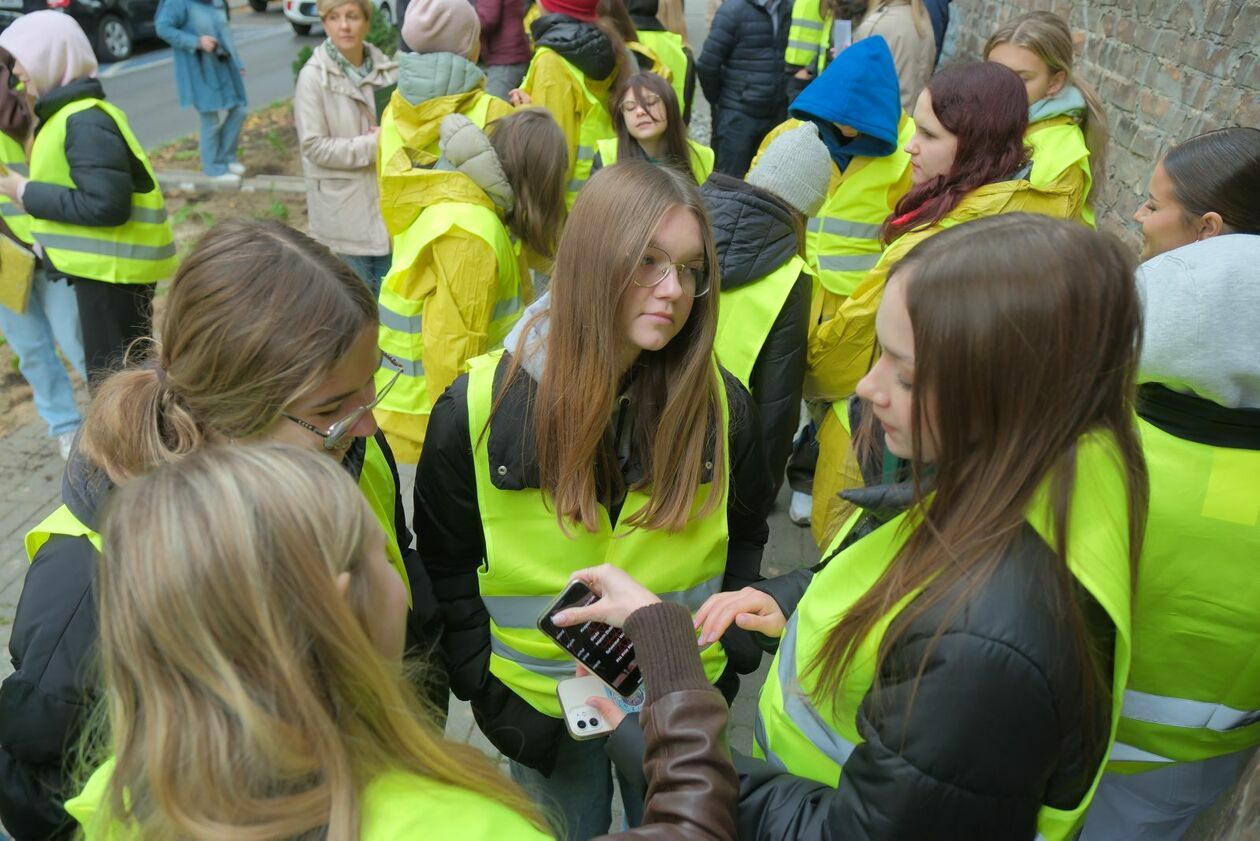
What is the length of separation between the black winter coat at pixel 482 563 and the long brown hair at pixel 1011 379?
87cm

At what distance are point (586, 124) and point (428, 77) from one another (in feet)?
4.60

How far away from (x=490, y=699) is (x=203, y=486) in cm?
122

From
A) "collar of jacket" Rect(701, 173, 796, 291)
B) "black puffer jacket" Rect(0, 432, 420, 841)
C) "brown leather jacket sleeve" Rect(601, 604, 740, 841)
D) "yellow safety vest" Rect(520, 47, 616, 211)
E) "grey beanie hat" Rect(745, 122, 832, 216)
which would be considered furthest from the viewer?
"yellow safety vest" Rect(520, 47, 616, 211)

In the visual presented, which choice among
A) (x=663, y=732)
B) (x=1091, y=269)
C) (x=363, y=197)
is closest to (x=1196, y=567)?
(x=1091, y=269)

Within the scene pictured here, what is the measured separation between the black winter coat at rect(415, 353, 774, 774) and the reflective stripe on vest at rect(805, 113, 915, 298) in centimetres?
156

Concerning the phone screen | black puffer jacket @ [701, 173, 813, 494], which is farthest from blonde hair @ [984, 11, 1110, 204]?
the phone screen

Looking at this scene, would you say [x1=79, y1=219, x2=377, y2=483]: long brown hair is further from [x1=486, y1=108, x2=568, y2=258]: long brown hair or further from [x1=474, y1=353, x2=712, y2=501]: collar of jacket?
[x1=486, y1=108, x2=568, y2=258]: long brown hair

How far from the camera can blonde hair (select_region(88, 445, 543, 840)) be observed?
1025mm

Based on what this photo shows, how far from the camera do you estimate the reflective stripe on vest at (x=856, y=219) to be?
3.51 metres

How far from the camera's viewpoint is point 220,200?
8.05 metres

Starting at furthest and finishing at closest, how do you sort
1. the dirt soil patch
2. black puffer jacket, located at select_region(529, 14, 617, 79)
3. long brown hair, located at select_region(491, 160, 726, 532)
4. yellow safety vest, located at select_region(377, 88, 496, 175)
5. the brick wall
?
1. the dirt soil patch
2. black puffer jacket, located at select_region(529, 14, 617, 79)
3. the brick wall
4. yellow safety vest, located at select_region(377, 88, 496, 175)
5. long brown hair, located at select_region(491, 160, 726, 532)

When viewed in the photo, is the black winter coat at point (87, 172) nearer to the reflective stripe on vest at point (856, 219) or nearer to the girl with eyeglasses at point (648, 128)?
the girl with eyeglasses at point (648, 128)

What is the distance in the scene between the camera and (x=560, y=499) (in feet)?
6.12

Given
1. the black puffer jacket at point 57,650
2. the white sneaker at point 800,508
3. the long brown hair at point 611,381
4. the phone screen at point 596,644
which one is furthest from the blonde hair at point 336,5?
the phone screen at point 596,644
